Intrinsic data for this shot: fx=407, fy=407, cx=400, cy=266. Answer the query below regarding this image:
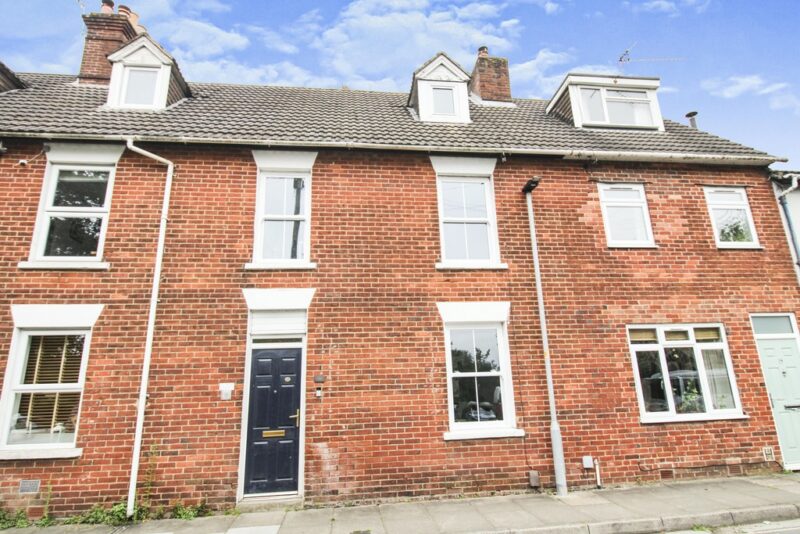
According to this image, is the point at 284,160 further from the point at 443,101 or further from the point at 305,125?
the point at 443,101

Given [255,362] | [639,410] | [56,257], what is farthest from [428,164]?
[56,257]

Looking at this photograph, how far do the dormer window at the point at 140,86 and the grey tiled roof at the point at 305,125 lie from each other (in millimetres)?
507

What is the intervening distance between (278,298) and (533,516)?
5057 millimetres

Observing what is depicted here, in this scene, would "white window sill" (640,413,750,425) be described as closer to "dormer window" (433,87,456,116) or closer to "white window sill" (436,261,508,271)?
"white window sill" (436,261,508,271)

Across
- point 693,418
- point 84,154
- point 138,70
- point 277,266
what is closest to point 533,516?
point 693,418

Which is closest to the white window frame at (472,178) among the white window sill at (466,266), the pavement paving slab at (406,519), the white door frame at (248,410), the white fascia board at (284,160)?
the white window sill at (466,266)

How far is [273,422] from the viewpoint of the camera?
21.7 feet

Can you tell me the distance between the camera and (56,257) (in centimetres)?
682

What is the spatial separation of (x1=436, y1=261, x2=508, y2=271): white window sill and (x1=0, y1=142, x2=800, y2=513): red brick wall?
0.37ft

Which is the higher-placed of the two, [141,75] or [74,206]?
[141,75]

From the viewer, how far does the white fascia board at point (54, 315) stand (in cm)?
640

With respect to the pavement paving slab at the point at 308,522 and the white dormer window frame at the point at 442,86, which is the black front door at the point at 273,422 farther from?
the white dormer window frame at the point at 442,86

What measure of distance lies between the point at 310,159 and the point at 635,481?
26.5 ft

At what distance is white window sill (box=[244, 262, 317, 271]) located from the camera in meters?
7.07
